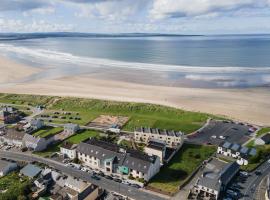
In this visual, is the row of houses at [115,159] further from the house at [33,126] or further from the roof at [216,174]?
the house at [33,126]

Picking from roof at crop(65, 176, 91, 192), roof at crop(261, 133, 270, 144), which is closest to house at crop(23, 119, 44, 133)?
roof at crop(65, 176, 91, 192)

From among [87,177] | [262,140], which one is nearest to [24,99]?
[87,177]

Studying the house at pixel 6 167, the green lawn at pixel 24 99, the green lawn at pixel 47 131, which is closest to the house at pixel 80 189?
the house at pixel 6 167

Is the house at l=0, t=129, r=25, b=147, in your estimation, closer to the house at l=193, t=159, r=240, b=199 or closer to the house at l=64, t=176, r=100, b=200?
the house at l=64, t=176, r=100, b=200

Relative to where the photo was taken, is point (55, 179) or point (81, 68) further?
point (81, 68)

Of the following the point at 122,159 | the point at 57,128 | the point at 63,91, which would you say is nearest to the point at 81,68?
the point at 63,91

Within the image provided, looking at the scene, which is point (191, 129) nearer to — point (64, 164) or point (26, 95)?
point (64, 164)
